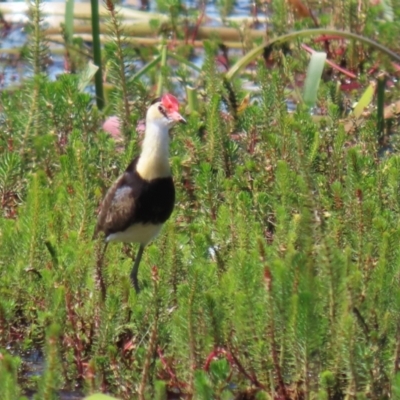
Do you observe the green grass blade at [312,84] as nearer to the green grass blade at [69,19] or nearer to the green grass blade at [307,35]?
the green grass blade at [307,35]

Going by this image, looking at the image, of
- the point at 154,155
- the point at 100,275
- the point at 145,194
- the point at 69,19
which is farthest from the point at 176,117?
the point at 69,19

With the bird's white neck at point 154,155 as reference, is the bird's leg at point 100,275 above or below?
above

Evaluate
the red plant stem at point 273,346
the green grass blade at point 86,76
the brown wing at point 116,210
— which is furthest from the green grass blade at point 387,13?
the red plant stem at point 273,346

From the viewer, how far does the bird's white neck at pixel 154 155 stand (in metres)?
6.25

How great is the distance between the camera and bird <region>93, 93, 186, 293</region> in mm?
6098

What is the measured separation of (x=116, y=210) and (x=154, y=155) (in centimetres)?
36

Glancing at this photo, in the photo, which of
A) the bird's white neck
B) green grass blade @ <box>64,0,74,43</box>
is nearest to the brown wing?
the bird's white neck

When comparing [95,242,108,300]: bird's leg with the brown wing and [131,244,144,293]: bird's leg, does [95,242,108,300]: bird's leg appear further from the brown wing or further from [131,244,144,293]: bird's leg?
the brown wing

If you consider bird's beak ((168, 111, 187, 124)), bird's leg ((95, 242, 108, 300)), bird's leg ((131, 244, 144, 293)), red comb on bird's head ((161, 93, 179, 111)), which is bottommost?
bird's leg ((131, 244, 144, 293))

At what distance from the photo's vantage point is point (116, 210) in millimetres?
6180

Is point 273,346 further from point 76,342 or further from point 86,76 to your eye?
point 86,76

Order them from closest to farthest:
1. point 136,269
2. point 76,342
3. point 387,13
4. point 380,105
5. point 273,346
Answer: point 273,346 → point 76,342 → point 136,269 → point 380,105 → point 387,13

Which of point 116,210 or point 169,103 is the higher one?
point 169,103

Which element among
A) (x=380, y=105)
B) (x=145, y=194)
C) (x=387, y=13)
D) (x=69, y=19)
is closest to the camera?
(x=145, y=194)
